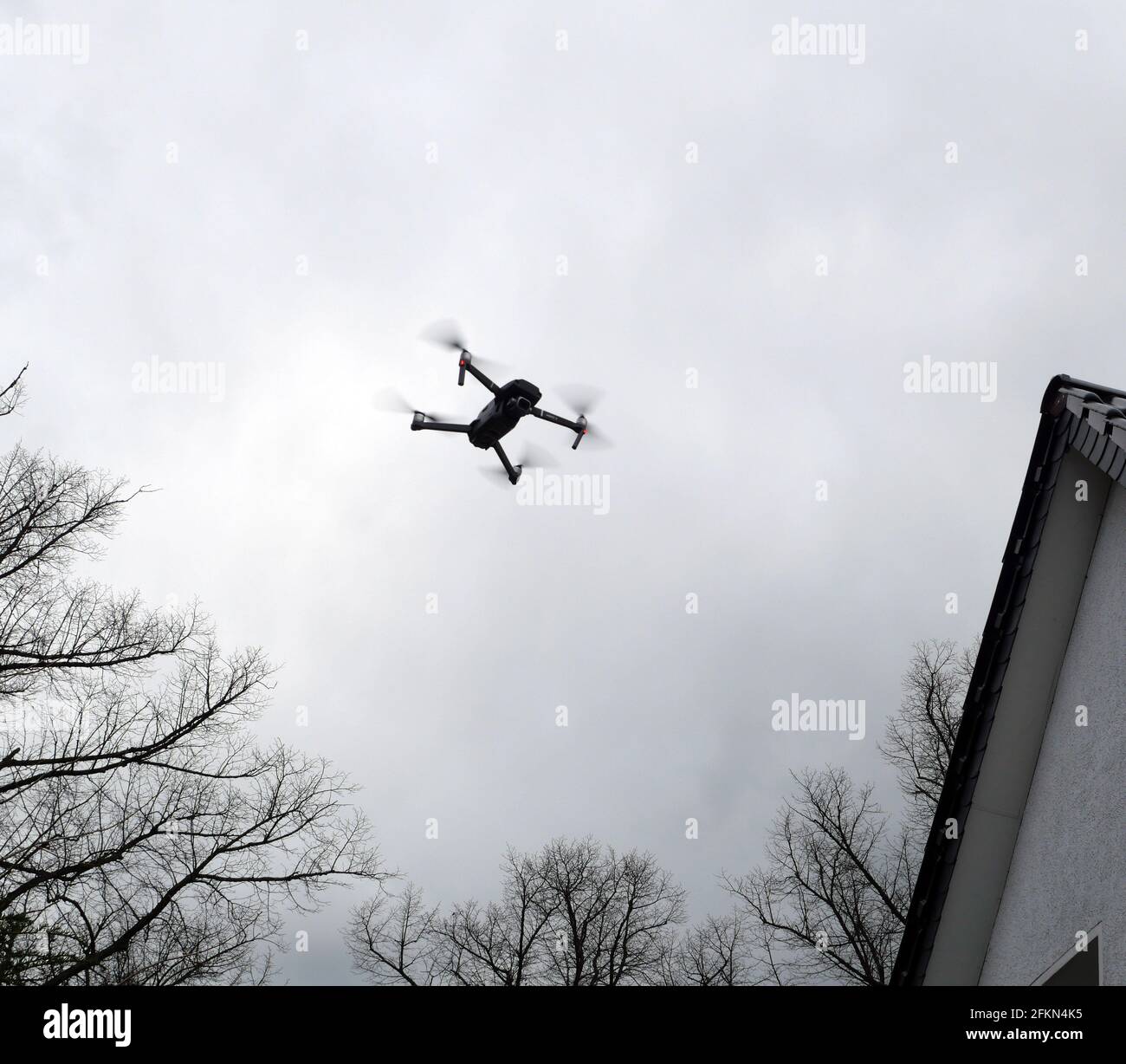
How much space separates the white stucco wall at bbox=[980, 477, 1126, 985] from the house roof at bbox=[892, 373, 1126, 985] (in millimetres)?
133

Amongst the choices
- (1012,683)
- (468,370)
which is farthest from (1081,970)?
(468,370)

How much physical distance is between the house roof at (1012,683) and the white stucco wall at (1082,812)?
5.2 inches

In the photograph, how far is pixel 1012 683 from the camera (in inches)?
310

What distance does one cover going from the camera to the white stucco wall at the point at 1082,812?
6.29 m

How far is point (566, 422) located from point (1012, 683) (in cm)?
1695

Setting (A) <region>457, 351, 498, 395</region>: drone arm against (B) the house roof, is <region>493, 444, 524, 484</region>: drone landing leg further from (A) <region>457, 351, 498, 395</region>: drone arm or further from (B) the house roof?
(B) the house roof

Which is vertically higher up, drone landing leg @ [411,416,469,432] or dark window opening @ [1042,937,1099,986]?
drone landing leg @ [411,416,469,432]

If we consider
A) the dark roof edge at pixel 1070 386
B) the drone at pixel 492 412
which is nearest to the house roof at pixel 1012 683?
the dark roof edge at pixel 1070 386

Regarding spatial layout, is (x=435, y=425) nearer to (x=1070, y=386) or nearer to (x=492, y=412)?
(x=492, y=412)

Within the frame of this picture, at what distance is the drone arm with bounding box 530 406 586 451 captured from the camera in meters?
22.5

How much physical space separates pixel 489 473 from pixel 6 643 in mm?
12604

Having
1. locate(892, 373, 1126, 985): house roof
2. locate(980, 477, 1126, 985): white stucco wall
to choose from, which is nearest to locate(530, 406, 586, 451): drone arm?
locate(892, 373, 1126, 985): house roof

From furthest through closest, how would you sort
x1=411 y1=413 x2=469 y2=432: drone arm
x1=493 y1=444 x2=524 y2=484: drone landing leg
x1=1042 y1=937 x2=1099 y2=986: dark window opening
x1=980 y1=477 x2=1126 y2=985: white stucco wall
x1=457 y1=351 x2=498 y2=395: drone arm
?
x1=493 y1=444 x2=524 y2=484: drone landing leg
x1=411 y1=413 x2=469 y2=432: drone arm
x1=457 y1=351 x2=498 y2=395: drone arm
x1=1042 y1=937 x2=1099 y2=986: dark window opening
x1=980 y1=477 x2=1126 y2=985: white stucco wall
